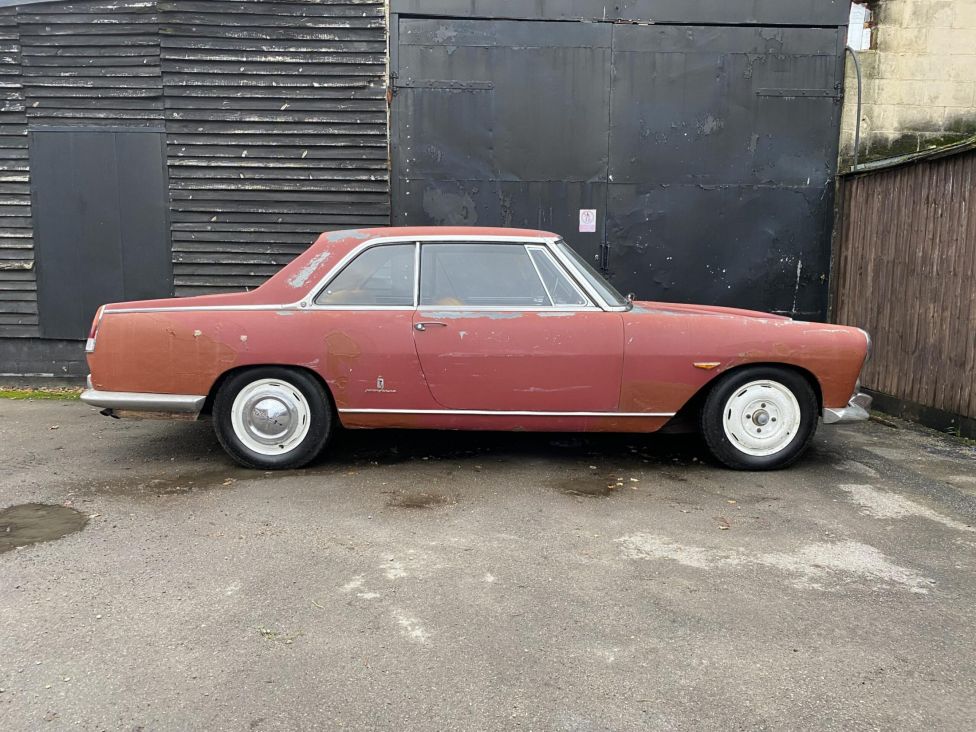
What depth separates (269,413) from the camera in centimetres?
445

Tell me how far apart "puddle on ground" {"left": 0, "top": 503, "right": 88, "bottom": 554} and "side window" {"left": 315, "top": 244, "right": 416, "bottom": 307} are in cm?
176

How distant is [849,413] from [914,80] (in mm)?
4818

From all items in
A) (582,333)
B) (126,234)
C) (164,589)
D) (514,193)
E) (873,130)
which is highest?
(873,130)

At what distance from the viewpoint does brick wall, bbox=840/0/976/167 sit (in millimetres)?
7219

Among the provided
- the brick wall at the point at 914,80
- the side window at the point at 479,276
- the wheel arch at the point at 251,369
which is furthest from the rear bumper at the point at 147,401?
the brick wall at the point at 914,80

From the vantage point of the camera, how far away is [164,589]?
2861mm

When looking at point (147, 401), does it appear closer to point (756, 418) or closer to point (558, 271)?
point (558, 271)

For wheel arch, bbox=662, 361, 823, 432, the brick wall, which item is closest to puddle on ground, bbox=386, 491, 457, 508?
wheel arch, bbox=662, 361, 823, 432

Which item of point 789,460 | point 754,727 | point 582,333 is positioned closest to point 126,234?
point 582,333

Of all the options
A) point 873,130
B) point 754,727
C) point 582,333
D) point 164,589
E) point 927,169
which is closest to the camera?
point 754,727

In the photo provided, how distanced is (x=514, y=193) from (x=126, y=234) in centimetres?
402

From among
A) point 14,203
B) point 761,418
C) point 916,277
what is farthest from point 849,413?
point 14,203

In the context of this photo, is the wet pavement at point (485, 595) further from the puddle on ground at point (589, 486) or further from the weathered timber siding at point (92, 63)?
the weathered timber siding at point (92, 63)

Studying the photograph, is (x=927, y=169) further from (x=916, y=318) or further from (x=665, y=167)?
(x=665, y=167)
